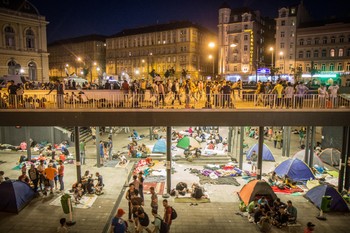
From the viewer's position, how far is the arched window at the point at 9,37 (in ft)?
166

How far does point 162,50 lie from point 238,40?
23.2 meters

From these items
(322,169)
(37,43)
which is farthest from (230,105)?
(37,43)

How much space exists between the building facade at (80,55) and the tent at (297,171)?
82.3 m

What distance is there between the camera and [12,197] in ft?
47.1

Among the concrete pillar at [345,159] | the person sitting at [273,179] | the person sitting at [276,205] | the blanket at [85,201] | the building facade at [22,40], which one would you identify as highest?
the building facade at [22,40]

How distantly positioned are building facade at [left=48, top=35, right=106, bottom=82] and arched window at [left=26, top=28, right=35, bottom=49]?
3796 centimetres

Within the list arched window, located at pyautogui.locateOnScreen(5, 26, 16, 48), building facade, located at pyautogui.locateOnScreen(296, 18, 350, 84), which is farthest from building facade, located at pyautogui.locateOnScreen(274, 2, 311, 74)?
arched window, located at pyautogui.locateOnScreen(5, 26, 16, 48)

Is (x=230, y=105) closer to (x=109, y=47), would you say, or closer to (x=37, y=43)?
(x=37, y=43)

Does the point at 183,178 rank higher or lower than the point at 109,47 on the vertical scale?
lower

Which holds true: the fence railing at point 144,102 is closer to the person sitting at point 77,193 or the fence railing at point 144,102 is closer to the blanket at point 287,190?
the person sitting at point 77,193

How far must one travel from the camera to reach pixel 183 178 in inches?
781

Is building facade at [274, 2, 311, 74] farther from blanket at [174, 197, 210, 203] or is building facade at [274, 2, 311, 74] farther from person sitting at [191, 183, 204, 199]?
blanket at [174, 197, 210, 203]

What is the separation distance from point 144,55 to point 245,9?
32862 mm

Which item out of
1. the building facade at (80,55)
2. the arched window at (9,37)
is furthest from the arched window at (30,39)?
the building facade at (80,55)
